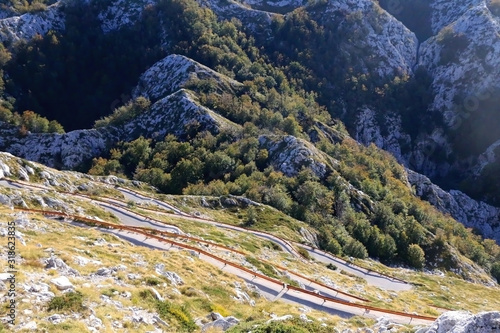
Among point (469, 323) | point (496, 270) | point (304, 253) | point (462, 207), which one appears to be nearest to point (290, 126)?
point (462, 207)

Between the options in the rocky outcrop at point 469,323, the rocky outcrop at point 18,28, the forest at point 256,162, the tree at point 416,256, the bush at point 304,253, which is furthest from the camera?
the rocky outcrop at point 18,28

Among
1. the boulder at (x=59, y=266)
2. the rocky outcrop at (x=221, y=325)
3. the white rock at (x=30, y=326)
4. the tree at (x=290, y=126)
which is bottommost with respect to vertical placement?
the boulder at (x=59, y=266)

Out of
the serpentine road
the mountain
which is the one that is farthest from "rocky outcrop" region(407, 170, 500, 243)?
the serpentine road

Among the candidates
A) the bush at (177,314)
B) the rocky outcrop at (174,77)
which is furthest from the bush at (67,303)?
the rocky outcrop at (174,77)

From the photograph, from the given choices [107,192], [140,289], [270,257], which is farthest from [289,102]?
[140,289]

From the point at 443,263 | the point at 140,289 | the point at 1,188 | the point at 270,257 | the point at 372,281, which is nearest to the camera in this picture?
the point at 140,289

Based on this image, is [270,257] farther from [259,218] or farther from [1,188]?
[1,188]

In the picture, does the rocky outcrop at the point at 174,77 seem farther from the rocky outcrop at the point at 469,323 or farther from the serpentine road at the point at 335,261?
the rocky outcrop at the point at 469,323
